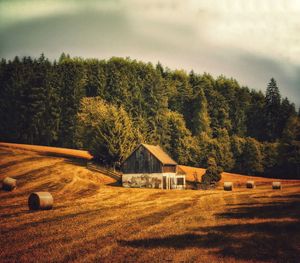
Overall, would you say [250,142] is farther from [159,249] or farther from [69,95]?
[159,249]

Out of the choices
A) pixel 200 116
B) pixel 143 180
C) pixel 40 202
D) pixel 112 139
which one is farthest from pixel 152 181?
pixel 200 116

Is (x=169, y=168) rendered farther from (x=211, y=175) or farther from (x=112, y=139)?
(x=112, y=139)

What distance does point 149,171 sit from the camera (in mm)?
57594

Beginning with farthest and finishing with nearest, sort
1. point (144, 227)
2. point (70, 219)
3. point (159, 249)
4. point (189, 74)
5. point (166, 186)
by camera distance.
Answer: point (189, 74) < point (166, 186) < point (70, 219) < point (144, 227) < point (159, 249)

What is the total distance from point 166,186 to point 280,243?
42.0 meters

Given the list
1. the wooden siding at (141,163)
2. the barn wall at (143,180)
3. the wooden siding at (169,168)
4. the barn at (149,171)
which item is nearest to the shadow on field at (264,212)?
the barn wall at (143,180)

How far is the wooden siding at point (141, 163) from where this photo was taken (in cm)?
5738

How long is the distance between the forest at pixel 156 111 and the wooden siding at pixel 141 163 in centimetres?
1489

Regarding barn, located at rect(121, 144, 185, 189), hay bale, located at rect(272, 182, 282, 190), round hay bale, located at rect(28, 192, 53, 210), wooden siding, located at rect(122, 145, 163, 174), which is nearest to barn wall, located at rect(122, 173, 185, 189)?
barn, located at rect(121, 144, 185, 189)

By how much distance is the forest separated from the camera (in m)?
86.9

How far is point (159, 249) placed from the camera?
1396cm

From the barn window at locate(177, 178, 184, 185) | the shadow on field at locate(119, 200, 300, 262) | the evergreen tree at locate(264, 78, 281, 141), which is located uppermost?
the evergreen tree at locate(264, 78, 281, 141)

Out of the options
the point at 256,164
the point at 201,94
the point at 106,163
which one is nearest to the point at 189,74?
the point at 201,94

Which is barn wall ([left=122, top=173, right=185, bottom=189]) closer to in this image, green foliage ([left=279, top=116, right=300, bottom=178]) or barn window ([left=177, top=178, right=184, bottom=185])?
barn window ([left=177, top=178, right=184, bottom=185])
